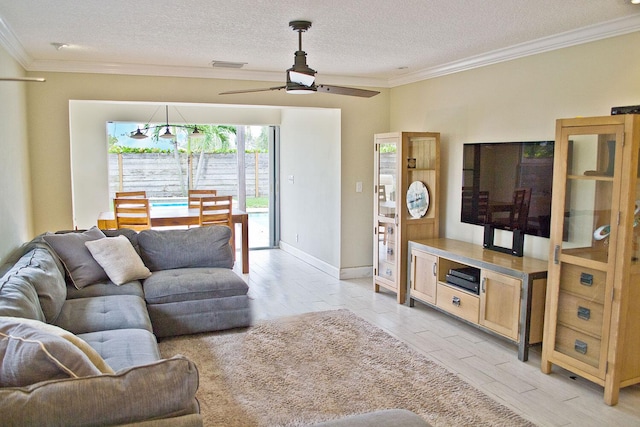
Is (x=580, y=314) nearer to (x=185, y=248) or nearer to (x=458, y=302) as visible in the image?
(x=458, y=302)

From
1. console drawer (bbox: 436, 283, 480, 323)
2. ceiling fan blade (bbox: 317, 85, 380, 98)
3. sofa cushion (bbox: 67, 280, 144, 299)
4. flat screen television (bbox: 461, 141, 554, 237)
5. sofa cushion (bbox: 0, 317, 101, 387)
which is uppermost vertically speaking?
ceiling fan blade (bbox: 317, 85, 380, 98)

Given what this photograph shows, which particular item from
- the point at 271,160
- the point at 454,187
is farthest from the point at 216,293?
the point at 271,160

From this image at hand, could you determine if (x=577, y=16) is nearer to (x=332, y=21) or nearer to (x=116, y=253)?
(x=332, y=21)

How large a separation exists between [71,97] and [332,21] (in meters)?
2.96

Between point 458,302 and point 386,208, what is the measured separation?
144cm

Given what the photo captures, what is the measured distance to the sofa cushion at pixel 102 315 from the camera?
10.0 feet

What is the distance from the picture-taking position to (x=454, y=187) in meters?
5.05

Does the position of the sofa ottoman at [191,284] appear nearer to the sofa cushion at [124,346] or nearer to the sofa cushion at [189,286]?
the sofa cushion at [189,286]

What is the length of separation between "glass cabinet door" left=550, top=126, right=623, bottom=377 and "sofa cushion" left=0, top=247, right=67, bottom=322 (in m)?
3.22

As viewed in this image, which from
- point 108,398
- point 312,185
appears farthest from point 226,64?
point 108,398

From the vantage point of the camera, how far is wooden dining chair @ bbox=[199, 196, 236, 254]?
19.6ft

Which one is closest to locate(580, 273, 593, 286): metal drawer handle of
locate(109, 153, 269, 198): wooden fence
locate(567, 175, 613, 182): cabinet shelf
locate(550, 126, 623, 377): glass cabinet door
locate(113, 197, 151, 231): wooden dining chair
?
locate(550, 126, 623, 377): glass cabinet door

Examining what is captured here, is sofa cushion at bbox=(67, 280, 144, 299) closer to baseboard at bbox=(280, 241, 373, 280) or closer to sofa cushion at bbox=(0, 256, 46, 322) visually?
sofa cushion at bbox=(0, 256, 46, 322)

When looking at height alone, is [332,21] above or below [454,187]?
above
